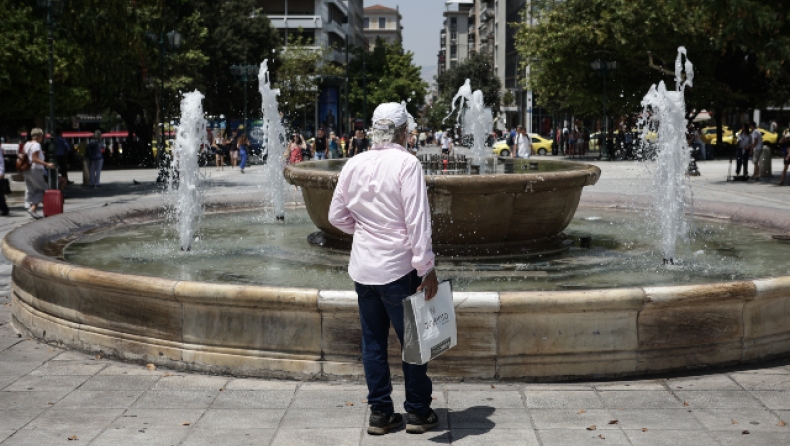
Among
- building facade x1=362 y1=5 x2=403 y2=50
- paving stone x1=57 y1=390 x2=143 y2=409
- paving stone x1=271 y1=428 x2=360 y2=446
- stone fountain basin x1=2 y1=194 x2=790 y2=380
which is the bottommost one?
paving stone x1=57 y1=390 x2=143 y2=409

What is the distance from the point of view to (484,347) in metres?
6.04

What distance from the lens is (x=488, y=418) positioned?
17.3 ft

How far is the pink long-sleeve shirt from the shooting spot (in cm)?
474

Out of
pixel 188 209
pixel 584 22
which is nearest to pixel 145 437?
pixel 188 209

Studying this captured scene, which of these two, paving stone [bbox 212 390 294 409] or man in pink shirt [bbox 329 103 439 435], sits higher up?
man in pink shirt [bbox 329 103 439 435]

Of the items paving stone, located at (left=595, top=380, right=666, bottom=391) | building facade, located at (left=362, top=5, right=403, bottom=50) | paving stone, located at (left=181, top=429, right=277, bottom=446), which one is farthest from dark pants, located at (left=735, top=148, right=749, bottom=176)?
building facade, located at (left=362, top=5, right=403, bottom=50)

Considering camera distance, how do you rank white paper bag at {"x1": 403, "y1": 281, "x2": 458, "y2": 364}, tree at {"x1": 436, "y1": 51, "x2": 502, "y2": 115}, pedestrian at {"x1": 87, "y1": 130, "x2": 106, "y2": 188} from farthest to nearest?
1. tree at {"x1": 436, "y1": 51, "x2": 502, "y2": 115}
2. pedestrian at {"x1": 87, "y1": 130, "x2": 106, "y2": 188}
3. white paper bag at {"x1": 403, "y1": 281, "x2": 458, "y2": 364}

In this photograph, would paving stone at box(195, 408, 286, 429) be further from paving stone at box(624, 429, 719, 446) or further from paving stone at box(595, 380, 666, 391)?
paving stone at box(595, 380, 666, 391)

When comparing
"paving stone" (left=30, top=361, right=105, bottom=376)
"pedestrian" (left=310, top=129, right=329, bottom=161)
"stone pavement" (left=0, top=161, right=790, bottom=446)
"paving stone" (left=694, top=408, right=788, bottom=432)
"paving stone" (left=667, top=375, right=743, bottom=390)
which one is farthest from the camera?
"pedestrian" (left=310, top=129, right=329, bottom=161)

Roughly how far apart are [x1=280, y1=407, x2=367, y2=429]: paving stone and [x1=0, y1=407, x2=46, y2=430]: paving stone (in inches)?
54.0

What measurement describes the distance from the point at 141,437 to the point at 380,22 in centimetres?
18264

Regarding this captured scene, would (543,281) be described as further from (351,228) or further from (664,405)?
(351,228)

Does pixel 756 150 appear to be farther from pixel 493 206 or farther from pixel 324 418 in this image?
pixel 324 418

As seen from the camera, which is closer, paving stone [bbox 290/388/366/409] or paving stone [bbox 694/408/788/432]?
paving stone [bbox 694/408/788/432]
